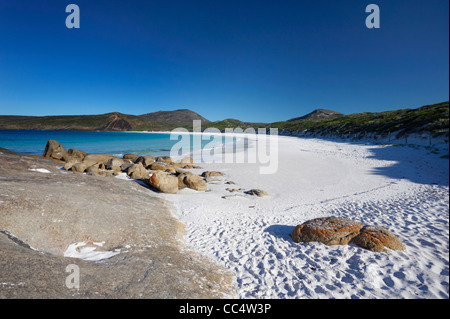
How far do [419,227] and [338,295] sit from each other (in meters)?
4.31

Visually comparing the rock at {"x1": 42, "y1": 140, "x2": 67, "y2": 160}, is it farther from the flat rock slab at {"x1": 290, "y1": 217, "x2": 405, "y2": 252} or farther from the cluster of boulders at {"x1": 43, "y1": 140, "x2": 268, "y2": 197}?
the flat rock slab at {"x1": 290, "y1": 217, "x2": 405, "y2": 252}

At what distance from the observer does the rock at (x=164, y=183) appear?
11.0 m

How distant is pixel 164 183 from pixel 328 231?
8.73 metres

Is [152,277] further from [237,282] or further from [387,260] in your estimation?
[387,260]

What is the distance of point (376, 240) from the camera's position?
502cm

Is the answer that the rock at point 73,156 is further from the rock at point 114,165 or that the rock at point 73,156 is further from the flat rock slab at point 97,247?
the flat rock slab at point 97,247

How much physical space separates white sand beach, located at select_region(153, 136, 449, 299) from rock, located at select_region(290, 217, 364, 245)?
20 centimetres

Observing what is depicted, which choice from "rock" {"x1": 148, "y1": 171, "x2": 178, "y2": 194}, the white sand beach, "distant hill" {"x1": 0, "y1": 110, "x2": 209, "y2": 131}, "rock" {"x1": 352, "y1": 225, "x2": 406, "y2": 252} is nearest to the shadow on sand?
the white sand beach

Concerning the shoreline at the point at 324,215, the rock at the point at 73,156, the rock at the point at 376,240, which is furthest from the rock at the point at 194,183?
the rock at the point at 73,156

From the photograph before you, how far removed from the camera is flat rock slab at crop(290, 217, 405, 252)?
4956mm

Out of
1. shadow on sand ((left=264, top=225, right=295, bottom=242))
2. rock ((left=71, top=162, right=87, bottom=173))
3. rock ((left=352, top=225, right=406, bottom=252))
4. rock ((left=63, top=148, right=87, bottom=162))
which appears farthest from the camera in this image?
rock ((left=63, top=148, right=87, bottom=162))

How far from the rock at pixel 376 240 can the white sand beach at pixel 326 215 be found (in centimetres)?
18
